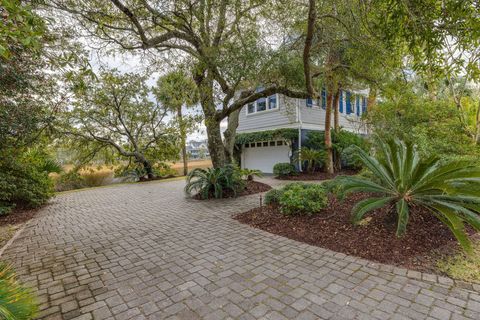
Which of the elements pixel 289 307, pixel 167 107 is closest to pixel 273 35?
pixel 289 307

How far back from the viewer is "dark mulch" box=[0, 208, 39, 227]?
6.17 m

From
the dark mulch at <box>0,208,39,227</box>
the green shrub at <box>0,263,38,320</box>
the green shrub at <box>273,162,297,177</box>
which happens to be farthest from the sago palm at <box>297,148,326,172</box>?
the green shrub at <box>0,263,38,320</box>

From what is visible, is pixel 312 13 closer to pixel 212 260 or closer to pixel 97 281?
pixel 212 260

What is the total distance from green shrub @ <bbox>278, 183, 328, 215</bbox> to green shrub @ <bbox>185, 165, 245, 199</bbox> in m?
2.95

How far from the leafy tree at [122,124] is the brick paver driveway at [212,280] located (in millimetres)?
8383

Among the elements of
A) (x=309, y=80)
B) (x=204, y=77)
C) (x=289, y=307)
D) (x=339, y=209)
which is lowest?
(x=289, y=307)

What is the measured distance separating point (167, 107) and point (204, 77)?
306 inches

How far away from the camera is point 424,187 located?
379 cm

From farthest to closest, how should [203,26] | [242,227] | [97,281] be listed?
[203,26] < [242,227] < [97,281]

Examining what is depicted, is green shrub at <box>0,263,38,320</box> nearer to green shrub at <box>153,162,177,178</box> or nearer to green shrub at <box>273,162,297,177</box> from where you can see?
green shrub at <box>273,162,297,177</box>

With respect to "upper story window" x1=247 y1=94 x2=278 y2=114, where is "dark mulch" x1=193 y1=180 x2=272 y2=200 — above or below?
below

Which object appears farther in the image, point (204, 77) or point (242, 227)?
point (204, 77)

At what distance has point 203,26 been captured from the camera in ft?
20.4

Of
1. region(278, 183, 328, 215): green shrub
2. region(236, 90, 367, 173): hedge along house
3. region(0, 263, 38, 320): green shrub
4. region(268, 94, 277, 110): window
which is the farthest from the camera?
region(268, 94, 277, 110): window
